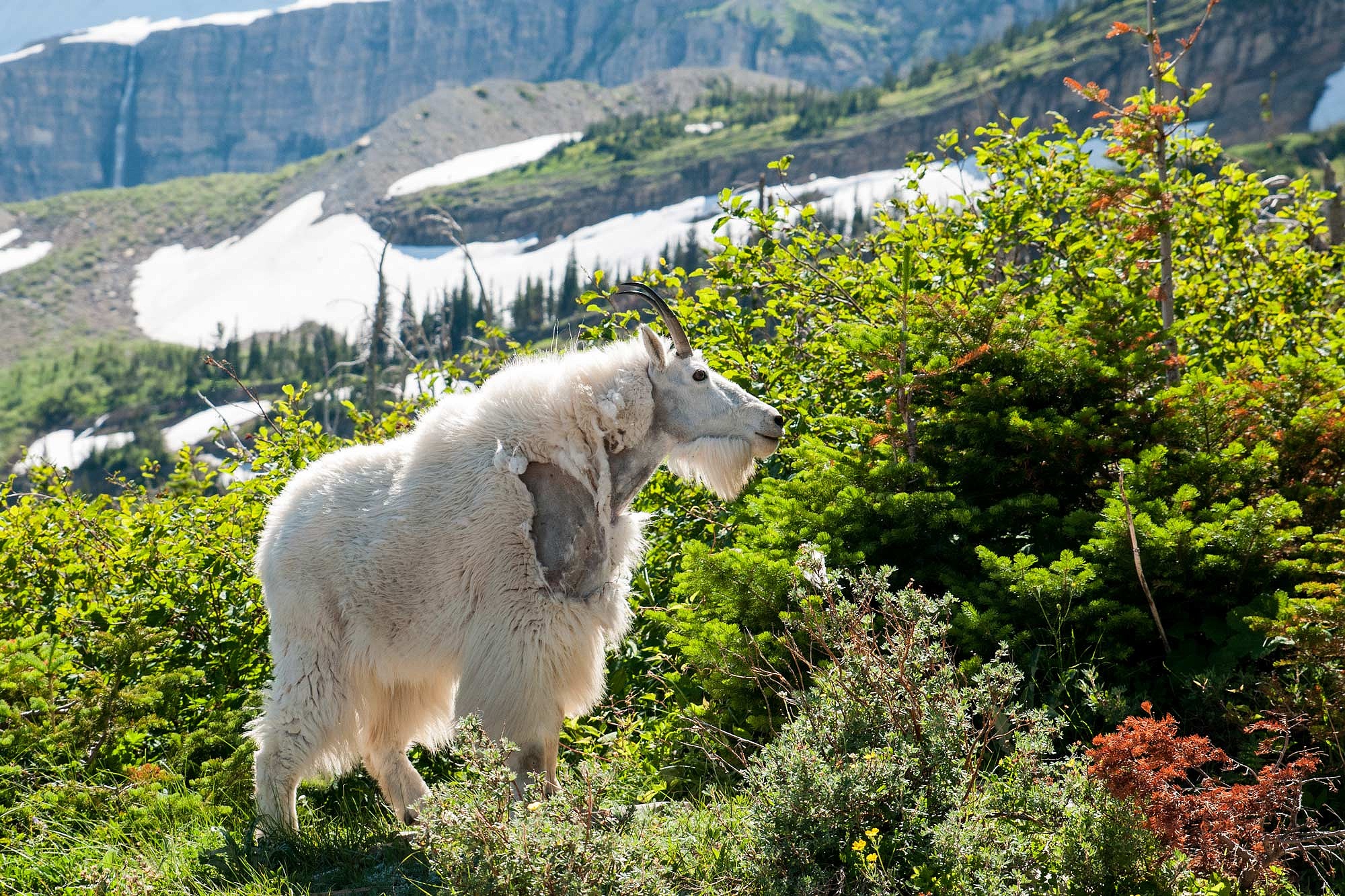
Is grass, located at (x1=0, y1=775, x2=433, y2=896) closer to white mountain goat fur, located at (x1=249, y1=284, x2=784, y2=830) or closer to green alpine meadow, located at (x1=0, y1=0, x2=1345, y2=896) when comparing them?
green alpine meadow, located at (x1=0, y1=0, x2=1345, y2=896)

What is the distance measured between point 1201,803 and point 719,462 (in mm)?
2576

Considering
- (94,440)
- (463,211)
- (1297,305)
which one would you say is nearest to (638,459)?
(1297,305)

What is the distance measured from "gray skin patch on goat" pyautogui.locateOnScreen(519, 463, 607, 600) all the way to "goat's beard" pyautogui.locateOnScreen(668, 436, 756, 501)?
554 millimetres

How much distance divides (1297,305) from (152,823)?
864cm

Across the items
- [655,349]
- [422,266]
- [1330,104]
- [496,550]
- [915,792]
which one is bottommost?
[422,266]

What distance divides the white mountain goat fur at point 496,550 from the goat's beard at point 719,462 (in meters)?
0.01

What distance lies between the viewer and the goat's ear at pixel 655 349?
5.41 meters

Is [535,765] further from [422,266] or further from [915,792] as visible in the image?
[422,266]

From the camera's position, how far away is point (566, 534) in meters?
5.23

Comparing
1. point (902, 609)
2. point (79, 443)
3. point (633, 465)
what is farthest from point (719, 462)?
point (79, 443)

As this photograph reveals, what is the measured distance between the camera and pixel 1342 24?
509 feet

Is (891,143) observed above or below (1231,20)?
below

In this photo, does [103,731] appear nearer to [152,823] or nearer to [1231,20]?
[152,823]

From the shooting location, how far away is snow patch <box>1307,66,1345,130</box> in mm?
144000
